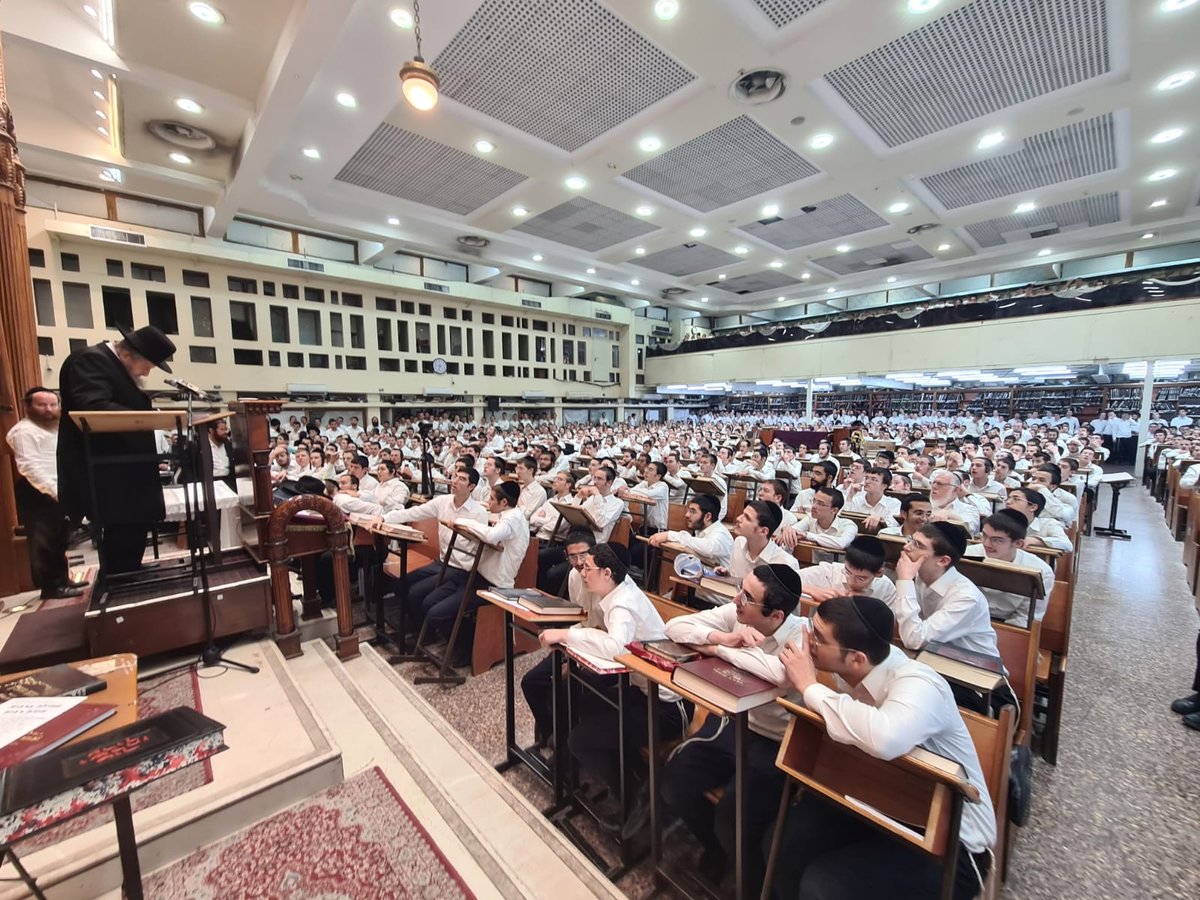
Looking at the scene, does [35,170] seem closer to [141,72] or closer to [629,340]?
[141,72]

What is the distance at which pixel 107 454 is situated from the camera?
2752 millimetres

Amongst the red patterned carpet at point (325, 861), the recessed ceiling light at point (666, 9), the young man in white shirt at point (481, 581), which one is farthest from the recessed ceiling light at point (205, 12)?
the red patterned carpet at point (325, 861)

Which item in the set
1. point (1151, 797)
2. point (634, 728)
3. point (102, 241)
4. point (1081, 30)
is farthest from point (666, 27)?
point (102, 241)

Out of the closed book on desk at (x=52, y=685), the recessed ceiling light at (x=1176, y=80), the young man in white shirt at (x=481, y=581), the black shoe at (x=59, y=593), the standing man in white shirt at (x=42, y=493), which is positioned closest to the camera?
the closed book on desk at (x=52, y=685)

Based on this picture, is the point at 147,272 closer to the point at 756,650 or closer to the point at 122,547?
the point at 122,547

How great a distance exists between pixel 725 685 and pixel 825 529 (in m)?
3.11

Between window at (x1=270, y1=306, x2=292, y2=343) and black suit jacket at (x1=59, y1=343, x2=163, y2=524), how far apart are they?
44.4ft

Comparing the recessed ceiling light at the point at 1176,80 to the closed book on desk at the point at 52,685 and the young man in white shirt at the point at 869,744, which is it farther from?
the closed book on desk at the point at 52,685

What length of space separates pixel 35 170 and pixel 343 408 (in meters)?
7.99

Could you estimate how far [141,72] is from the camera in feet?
21.8

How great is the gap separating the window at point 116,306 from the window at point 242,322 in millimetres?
2027

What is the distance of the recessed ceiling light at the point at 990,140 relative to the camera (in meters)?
7.83

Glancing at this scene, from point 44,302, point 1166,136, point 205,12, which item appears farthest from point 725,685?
point 44,302

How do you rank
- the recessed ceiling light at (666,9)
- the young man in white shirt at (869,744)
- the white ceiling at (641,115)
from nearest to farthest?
1. the young man in white shirt at (869,744)
2. the recessed ceiling light at (666,9)
3. the white ceiling at (641,115)
